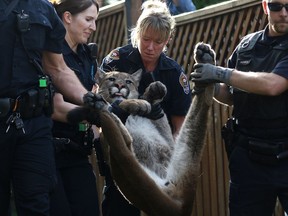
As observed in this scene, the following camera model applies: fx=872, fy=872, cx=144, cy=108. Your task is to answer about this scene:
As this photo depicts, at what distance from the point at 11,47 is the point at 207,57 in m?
1.37

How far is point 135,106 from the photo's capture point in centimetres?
601

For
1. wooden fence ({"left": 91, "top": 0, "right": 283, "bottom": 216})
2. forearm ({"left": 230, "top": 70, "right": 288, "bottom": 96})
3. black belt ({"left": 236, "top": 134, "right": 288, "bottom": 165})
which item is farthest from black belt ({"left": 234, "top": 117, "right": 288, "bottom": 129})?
wooden fence ({"left": 91, "top": 0, "right": 283, "bottom": 216})

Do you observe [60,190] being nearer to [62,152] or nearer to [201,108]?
[62,152]

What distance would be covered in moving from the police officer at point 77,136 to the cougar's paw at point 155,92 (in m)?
0.59

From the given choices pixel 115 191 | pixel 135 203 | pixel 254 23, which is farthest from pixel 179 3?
pixel 135 203

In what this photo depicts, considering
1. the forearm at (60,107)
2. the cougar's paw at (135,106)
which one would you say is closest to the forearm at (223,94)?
the cougar's paw at (135,106)

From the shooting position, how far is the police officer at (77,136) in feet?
21.5

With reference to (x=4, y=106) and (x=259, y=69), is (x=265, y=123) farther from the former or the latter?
(x=4, y=106)

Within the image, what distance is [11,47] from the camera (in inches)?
223

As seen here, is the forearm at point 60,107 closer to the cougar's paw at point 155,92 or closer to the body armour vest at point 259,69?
the cougar's paw at point 155,92

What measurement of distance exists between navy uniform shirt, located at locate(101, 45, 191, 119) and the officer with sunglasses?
50cm

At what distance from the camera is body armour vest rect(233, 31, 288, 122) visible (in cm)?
612

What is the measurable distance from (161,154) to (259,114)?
29.6 inches

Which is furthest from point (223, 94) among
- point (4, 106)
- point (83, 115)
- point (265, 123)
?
point (4, 106)
